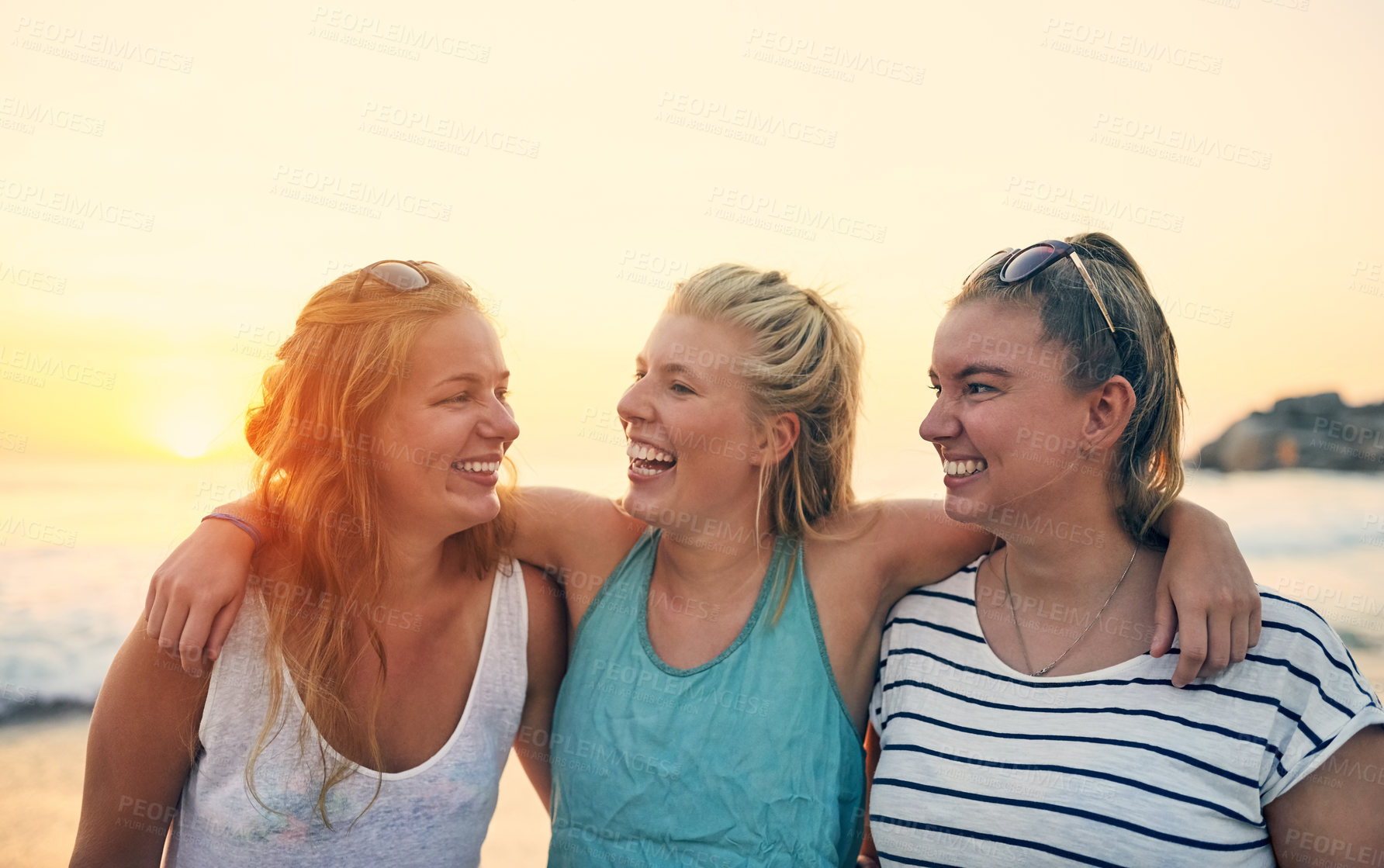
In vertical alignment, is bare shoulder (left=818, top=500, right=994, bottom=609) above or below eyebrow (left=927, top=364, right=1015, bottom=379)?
below

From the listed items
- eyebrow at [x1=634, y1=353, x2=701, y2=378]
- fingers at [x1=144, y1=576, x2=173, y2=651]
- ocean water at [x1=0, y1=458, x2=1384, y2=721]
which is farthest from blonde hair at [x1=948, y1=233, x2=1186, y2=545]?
ocean water at [x1=0, y1=458, x2=1384, y2=721]

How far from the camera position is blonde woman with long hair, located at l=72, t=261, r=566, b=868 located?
97.7 inches

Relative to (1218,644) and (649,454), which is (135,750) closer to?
(649,454)

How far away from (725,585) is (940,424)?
94 centimetres

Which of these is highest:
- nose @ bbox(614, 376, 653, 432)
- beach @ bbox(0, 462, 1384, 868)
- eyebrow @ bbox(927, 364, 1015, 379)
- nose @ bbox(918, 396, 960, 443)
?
eyebrow @ bbox(927, 364, 1015, 379)

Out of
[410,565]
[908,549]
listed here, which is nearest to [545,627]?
[410,565]

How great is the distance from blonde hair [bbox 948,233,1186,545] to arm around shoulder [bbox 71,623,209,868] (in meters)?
2.56

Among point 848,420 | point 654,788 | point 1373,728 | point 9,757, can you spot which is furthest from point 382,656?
point 9,757

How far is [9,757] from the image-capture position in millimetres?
6363

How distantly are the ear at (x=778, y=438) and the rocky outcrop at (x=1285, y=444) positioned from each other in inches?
315

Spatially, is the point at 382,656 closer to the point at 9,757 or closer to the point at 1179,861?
the point at 1179,861

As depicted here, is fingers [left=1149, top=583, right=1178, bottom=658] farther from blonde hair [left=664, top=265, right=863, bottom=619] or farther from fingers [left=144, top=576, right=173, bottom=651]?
fingers [left=144, top=576, right=173, bottom=651]

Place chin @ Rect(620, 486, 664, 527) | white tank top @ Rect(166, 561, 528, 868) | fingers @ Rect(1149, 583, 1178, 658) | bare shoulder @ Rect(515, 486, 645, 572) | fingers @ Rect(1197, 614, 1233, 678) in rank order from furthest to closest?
1. bare shoulder @ Rect(515, 486, 645, 572)
2. chin @ Rect(620, 486, 664, 527)
3. white tank top @ Rect(166, 561, 528, 868)
4. fingers @ Rect(1149, 583, 1178, 658)
5. fingers @ Rect(1197, 614, 1233, 678)

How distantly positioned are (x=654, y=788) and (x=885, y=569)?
3.34 ft
